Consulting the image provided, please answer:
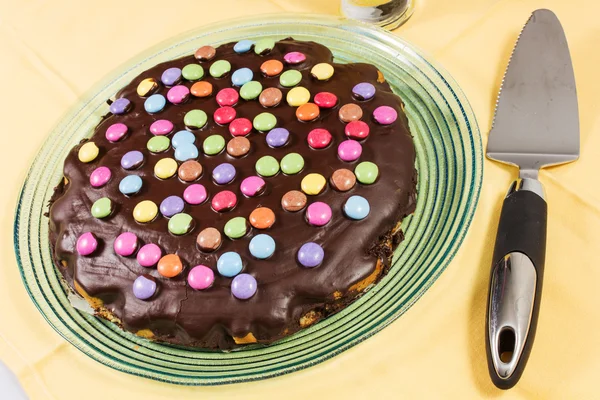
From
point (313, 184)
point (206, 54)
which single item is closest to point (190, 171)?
point (313, 184)

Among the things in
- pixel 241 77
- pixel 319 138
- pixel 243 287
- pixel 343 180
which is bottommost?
pixel 243 287

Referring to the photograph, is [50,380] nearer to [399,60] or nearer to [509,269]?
[509,269]

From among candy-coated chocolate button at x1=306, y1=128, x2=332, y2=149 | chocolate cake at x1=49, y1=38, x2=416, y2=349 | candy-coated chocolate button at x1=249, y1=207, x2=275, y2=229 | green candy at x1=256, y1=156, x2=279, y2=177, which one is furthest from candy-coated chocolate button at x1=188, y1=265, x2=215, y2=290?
candy-coated chocolate button at x1=306, y1=128, x2=332, y2=149

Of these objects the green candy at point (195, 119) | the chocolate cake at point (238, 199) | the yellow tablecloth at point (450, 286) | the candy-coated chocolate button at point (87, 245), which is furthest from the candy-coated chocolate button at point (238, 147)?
the yellow tablecloth at point (450, 286)

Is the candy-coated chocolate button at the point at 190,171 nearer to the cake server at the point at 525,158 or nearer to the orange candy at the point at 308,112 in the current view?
the orange candy at the point at 308,112

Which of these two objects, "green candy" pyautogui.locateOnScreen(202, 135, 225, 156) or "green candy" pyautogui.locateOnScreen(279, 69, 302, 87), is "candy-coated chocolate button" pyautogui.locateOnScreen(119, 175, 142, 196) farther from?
"green candy" pyautogui.locateOnScreen(279, 69, 302, 87)

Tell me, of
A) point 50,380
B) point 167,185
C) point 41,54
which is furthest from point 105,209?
point 41,54

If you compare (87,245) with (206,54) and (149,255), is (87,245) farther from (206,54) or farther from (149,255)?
(206,54)
